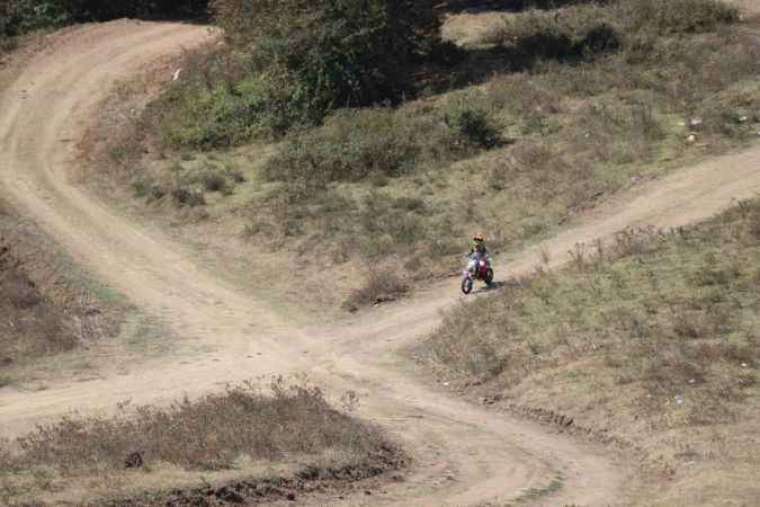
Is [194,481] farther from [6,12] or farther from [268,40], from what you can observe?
[6,12]

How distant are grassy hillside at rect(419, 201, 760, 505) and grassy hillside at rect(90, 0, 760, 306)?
397 cm

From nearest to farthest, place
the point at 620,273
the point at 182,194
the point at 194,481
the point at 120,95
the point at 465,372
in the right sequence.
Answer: the point at 194,481, the point at 465,372, the point at 620,273, the point at 182,194, the point at 120,95

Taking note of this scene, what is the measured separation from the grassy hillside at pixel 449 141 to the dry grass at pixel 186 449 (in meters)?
9.02

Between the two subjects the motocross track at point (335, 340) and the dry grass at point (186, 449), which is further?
the motocross track at point (335, 340)

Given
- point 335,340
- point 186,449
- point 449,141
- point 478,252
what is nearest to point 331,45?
point 449,141

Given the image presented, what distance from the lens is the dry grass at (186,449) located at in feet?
48.8

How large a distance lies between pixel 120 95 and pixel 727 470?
31.4m

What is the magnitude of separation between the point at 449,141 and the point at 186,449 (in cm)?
2043

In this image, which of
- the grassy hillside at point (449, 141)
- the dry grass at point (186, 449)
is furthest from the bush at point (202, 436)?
the grassy hillside at point (449, 141)

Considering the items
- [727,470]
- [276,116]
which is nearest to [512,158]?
[276,116]

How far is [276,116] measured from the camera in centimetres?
3919

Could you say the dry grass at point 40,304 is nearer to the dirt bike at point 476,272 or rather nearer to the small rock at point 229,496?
the dirt bike at point 476,272

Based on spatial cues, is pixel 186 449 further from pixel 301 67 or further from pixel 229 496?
pixel 301 67

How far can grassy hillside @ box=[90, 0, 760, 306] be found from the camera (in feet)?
103
